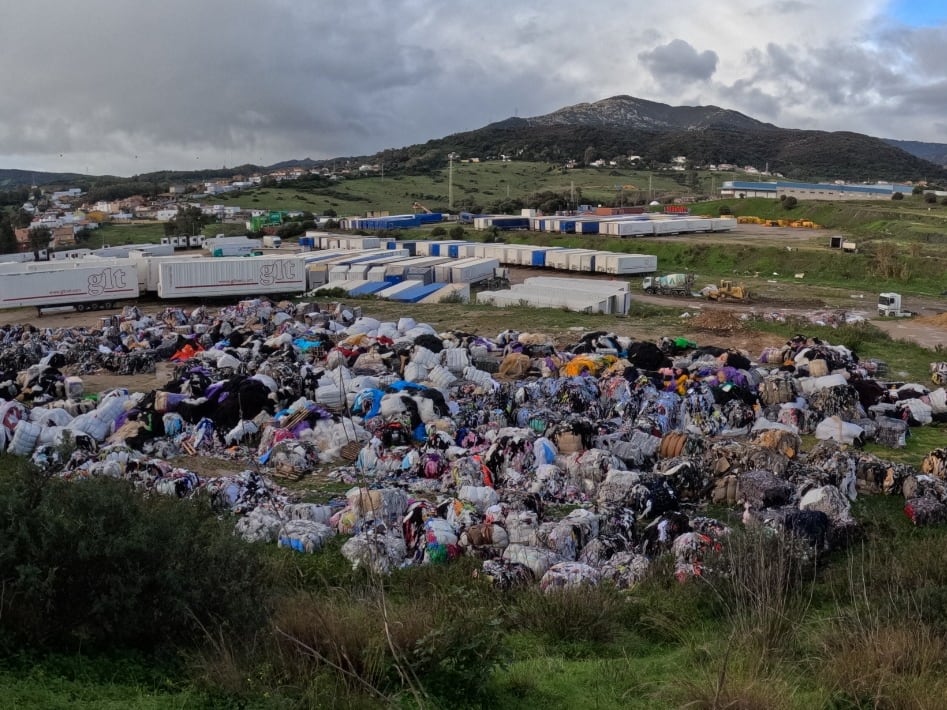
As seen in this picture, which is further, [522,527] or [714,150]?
[714,150]

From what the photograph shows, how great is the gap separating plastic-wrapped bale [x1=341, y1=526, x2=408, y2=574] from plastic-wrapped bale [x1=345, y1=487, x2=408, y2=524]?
30 cm

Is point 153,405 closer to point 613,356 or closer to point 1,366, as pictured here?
point 1,366

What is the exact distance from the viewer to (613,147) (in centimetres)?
14450

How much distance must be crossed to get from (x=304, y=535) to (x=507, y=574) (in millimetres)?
2321

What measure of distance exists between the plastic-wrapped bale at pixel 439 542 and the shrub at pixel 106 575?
287 cm

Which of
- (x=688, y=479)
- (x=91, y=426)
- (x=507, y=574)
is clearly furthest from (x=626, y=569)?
(x=91, y=426)

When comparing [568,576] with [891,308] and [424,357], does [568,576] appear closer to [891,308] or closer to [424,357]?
[424,357]

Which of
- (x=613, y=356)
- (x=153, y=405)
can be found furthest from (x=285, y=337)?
(x=613, y=356)

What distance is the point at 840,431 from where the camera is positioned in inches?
461

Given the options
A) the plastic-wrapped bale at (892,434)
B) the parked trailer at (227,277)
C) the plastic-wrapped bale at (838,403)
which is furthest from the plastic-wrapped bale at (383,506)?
the parked trailer at (227,277)

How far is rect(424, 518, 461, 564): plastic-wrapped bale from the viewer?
25.0 feet

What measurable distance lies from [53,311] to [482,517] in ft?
81.5

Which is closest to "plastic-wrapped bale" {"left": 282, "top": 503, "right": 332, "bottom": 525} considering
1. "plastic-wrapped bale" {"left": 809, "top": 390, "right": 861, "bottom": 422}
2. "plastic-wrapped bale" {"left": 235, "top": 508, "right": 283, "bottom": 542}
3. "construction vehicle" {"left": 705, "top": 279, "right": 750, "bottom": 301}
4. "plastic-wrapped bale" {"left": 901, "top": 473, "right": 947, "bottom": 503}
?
"plastic-wrapped bale" {"left": 235, "top": 508, "right": 283, "bottom": 542}

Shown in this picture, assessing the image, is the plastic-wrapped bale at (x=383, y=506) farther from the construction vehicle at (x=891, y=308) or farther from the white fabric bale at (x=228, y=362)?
the construction vehicle at (x=891, y=308)
